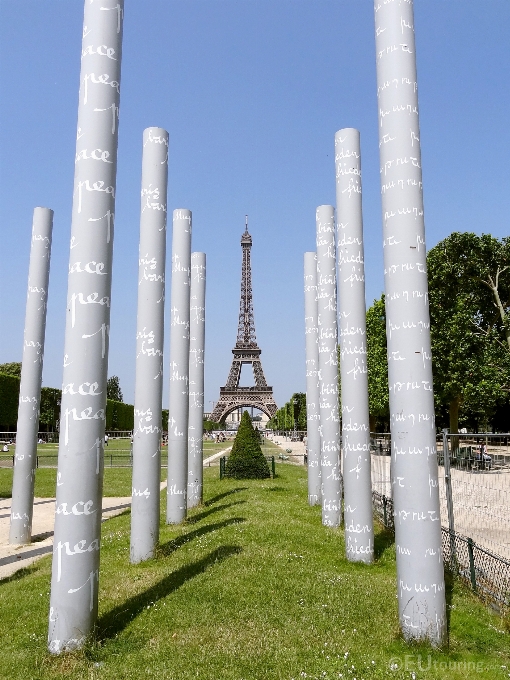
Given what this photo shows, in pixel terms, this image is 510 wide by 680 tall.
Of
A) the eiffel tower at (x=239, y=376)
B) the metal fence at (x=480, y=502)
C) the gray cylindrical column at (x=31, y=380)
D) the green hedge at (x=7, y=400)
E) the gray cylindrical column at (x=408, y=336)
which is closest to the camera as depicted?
the gray cylindrical column at (x=408, y=336)

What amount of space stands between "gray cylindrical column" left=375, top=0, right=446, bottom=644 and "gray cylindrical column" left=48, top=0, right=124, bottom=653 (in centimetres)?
306

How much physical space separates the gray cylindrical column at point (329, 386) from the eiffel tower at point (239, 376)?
249ft

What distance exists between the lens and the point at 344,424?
29.5 ft

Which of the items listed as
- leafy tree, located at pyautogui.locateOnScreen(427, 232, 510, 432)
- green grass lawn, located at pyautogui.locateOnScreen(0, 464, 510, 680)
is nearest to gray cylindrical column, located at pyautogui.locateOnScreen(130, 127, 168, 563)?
green grass lawn, located at pyautogui.locateOnScreen(0, 464, 510, 680)

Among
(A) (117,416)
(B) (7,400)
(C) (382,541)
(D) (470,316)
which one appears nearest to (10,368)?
(A) (117,416)

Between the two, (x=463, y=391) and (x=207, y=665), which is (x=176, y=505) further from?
(x=463, y=391)

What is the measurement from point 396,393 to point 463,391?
2177 cm

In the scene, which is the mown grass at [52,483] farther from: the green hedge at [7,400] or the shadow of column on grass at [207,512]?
the green hedge at [7,400]

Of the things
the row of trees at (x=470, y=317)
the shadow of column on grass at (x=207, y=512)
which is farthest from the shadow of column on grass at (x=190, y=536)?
the row of trees at (x=470, y=317)

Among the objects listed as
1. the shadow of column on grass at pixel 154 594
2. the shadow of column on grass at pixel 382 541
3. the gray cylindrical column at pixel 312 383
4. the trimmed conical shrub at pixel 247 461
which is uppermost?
the gray cylindrical column at pixel 312 383

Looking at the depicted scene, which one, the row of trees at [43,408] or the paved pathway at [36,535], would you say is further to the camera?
the row of trees at [43,408]

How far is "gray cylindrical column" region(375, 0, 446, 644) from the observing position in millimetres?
5453

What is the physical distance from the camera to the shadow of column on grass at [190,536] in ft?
30.1

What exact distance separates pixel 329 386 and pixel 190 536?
13.1ft
